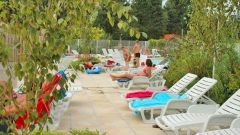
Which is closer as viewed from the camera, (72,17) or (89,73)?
(72,17)

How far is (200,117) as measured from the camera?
6055mm

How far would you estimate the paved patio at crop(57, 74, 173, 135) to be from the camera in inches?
265

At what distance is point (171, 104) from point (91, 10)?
4.15 metres

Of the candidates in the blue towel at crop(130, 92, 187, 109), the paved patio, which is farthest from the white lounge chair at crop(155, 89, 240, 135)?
the blue towel at crop(130, 92, 187, 109)

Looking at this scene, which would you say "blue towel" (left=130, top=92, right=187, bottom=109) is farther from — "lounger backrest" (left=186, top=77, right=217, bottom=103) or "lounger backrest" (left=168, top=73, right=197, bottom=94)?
"lounger backrest" (left=168, top=73, right=197, bottom=94)

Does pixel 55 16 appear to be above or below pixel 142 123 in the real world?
above

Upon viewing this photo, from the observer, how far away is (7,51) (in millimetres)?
2869

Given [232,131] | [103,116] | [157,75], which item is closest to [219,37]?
[157,75]

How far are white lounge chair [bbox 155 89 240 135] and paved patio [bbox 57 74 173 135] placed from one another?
1.63 feet

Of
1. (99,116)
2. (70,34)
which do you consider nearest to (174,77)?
(99,116)

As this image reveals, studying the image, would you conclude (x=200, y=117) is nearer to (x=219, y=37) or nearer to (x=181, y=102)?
(x=181, y=102)

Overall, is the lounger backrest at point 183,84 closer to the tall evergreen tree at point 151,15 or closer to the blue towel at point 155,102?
the blue towel at point 155,102

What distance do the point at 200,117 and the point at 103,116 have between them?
95.3 inches

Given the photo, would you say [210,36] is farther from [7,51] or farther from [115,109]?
[7,51]
